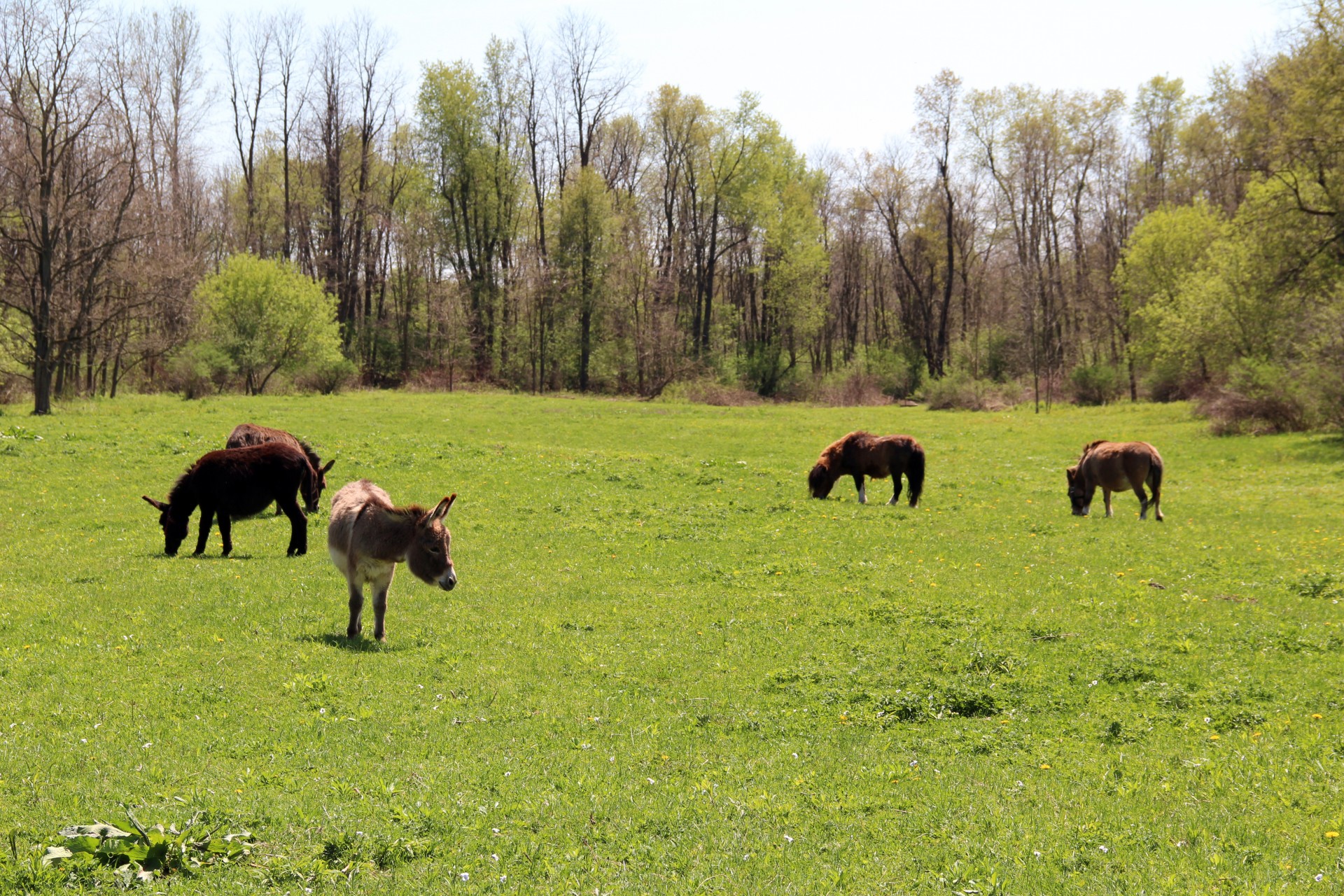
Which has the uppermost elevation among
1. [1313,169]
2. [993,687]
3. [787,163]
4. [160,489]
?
[787,163]

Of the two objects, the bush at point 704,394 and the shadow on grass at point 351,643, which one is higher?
the bush at point 704,394

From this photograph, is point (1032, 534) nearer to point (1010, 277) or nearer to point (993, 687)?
point (993, 687)

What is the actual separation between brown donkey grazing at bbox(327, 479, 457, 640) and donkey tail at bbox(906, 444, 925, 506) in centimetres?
1515

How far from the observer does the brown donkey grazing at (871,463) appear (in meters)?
23.0

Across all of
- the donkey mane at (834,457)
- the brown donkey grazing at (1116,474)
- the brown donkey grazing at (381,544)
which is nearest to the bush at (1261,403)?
the brown donkey grazing at (1116,474)

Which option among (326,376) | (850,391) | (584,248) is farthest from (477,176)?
(850,391)

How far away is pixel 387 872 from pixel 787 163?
2892 inches

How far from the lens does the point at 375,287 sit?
238 ft

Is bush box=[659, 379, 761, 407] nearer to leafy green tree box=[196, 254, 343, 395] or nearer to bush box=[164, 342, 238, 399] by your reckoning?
leafy green tree box=[196, 254, 343, 395]

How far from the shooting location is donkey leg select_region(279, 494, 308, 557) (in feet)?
50.8

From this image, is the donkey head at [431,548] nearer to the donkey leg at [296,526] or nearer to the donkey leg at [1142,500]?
the donkey leg at [296,526]

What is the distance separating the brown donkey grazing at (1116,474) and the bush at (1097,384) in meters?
38.9

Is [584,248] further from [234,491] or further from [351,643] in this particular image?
[351,643]

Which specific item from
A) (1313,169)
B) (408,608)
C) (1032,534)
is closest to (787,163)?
(1313,169)
